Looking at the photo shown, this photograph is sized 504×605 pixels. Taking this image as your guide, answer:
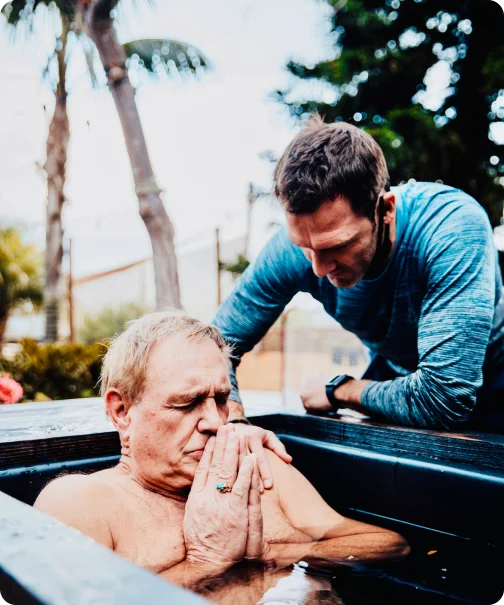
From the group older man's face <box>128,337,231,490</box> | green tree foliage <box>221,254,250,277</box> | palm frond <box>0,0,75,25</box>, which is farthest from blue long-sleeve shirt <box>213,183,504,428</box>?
palm frond <box>0,0,75,25</box>

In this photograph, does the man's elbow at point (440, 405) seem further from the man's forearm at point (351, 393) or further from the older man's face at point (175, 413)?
the older man's face at point (175, 413)

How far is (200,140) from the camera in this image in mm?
20312

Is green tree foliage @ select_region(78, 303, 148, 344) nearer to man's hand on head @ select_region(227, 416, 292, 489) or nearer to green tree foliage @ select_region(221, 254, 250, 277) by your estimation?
green tree foliage @ select_region(221, 254, 250, 277)

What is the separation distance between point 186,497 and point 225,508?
28cm

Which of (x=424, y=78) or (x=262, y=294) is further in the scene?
(x=424, y=78)

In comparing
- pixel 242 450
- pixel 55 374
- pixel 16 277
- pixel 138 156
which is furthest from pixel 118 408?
pixel 16 277

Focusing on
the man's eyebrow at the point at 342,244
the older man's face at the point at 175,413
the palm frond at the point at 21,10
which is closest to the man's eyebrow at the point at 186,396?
the older man's face at the point at 175,413

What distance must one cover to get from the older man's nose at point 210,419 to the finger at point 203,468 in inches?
1.8

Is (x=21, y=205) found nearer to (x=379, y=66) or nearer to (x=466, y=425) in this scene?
(x=379, y=66)

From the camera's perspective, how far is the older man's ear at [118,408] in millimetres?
1940

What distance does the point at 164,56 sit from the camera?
10039 mm

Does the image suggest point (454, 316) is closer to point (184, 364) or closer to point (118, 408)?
point (184, 364)

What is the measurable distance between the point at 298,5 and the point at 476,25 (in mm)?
2549

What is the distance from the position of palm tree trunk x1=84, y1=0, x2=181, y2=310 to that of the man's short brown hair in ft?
13.8
